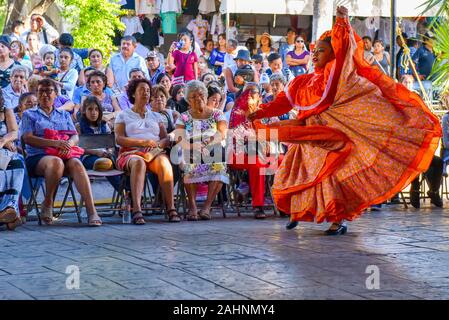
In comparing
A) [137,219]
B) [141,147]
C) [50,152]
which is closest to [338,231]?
[137,219]

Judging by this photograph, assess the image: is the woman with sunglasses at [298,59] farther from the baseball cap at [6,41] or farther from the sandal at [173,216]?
the sandal at [173,216]

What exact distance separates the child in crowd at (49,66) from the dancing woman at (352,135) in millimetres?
5553

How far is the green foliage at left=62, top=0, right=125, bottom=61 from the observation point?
70.6ft

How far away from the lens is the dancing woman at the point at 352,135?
913 centimetres

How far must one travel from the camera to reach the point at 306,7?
20500mm

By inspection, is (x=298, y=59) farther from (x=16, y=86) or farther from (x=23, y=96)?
Result: (x=23, y=96)

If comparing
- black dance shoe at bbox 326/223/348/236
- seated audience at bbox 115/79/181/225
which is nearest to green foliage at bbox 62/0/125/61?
seated audience at bbox 115/79/181/225

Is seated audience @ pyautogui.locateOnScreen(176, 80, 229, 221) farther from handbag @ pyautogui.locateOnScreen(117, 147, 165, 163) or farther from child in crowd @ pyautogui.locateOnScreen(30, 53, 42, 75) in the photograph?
child in crowd @ pyautogui.locateOnScreen(30, 53, 42, 75)

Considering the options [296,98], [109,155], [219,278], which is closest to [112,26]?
[109,155]

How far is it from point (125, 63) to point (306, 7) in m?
6.51

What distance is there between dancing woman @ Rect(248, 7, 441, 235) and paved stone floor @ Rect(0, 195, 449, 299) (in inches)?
14.4

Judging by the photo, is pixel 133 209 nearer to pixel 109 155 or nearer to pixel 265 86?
pixel 109 155

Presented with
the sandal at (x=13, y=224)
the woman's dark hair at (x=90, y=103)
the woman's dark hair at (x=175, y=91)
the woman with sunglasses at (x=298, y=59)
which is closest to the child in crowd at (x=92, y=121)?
the woman's dark hair at (x=90, y=103)

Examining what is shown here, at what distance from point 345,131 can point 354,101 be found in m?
0.29
